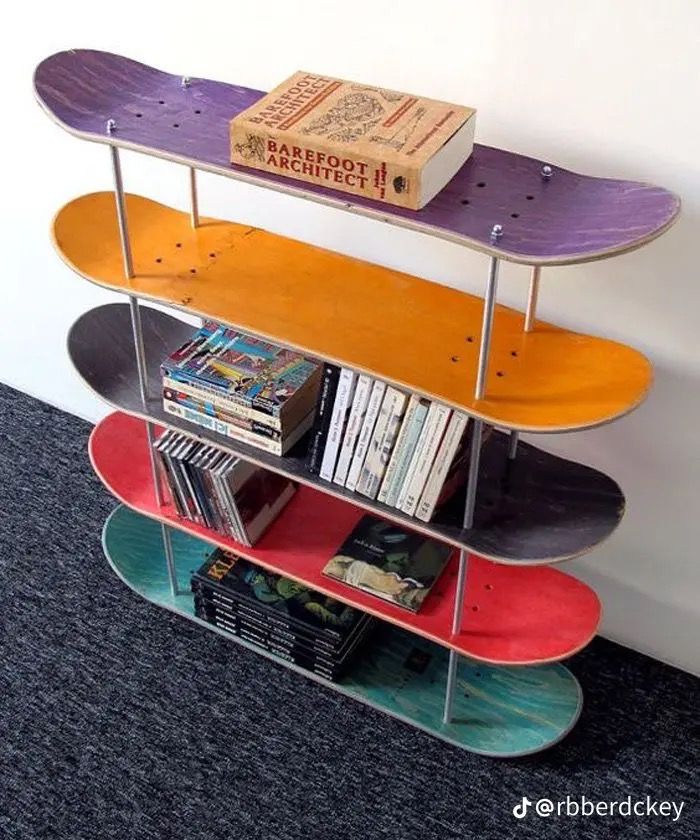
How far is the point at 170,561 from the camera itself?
219 centimetres

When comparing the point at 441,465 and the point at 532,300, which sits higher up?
the point at 532,300

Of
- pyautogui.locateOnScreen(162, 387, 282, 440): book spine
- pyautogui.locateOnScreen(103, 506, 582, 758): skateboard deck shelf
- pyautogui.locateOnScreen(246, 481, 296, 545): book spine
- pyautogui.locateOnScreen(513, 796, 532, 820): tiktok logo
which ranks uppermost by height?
pyautogui.locateOnScreen(162, 387, 282, 440): book spine

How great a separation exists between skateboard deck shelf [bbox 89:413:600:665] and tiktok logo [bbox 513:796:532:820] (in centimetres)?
31

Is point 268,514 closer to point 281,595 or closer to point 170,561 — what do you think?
point 281,595

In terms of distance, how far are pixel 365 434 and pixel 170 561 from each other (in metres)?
0.69

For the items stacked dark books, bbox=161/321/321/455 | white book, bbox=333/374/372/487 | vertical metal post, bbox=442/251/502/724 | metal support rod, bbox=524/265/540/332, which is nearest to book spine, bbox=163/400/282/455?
stacked dark books, bbox=161/321/321/455

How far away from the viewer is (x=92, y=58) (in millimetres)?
1708

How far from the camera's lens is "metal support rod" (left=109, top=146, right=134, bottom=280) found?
5.32ft

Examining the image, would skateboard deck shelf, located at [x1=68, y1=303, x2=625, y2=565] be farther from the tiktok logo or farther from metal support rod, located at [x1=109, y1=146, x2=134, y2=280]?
the tiktok logo

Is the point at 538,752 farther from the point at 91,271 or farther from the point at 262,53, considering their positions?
the point at 262,53

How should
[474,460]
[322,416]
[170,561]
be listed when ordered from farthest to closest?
[170,561] → [322,416] → [474,460]

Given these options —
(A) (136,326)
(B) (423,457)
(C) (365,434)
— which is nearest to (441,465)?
(B) (423,457)

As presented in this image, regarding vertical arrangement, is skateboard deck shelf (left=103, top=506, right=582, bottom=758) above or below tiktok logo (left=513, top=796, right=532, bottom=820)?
above

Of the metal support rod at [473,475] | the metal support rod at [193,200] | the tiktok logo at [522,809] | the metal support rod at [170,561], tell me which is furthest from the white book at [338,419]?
the tiktok logo at [522,809]
